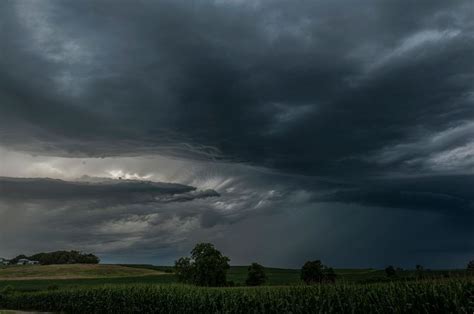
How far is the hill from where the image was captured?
328ft

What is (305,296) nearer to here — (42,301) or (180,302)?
(180,302)

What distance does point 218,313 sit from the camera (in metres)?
29.1

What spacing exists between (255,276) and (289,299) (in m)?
63.4

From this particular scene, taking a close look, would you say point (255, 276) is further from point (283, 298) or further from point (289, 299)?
point (289, 299)

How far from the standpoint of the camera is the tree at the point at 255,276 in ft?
280

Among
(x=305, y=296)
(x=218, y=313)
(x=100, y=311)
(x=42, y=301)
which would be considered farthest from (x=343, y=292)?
(x=42, y=301)

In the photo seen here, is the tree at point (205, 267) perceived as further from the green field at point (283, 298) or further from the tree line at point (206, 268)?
the green field at point (283, 298)

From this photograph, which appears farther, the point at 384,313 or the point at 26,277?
the point at 26,277

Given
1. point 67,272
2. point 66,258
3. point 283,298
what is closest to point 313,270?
point 283,298

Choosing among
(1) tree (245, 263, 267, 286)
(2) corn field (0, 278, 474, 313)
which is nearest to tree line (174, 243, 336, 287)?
(1) tree (245, 263, 267, 286)

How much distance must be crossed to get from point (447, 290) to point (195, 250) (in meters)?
68.6

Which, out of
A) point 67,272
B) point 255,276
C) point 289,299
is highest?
point 67,272

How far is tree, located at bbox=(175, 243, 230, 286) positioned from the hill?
1070 inches

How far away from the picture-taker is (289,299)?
2497 centimetres
